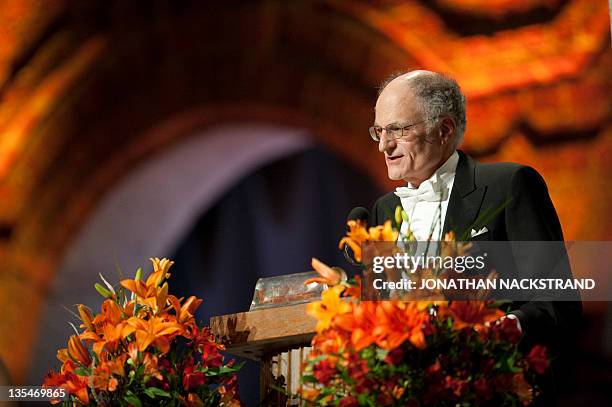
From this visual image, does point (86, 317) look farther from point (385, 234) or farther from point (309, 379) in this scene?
point (385, 234)

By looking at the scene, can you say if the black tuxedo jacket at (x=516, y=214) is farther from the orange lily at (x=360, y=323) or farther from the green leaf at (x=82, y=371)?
the green leaf at (x=82, y=371)

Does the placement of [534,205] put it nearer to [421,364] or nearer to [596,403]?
[421,364]

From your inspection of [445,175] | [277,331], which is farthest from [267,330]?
[445,175]

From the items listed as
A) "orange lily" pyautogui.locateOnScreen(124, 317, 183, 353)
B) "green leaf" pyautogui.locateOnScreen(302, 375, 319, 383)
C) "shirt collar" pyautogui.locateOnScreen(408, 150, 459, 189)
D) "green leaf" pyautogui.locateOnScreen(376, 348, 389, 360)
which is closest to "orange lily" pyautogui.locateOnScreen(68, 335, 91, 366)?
"orange lily" pyautogui.locateOnScreen(124, 317, 183, 353)

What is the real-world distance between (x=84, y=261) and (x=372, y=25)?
205 cm

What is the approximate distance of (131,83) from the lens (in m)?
5.18

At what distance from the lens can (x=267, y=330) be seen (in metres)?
1.87

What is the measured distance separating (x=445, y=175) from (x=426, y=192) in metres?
0.07

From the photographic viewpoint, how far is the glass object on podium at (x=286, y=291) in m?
1.90

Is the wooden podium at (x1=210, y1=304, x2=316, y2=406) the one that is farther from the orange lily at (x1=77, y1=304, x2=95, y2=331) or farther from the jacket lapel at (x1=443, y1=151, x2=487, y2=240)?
the jacket lapel at (x1=443, y1=151, x2=487, y2=240)

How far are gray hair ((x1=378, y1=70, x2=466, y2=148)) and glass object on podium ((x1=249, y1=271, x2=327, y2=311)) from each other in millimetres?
443

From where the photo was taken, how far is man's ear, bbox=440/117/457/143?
210cm

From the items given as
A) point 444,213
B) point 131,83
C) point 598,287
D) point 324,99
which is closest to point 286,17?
point 324,99

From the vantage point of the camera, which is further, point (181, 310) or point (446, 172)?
point (446, 172)
